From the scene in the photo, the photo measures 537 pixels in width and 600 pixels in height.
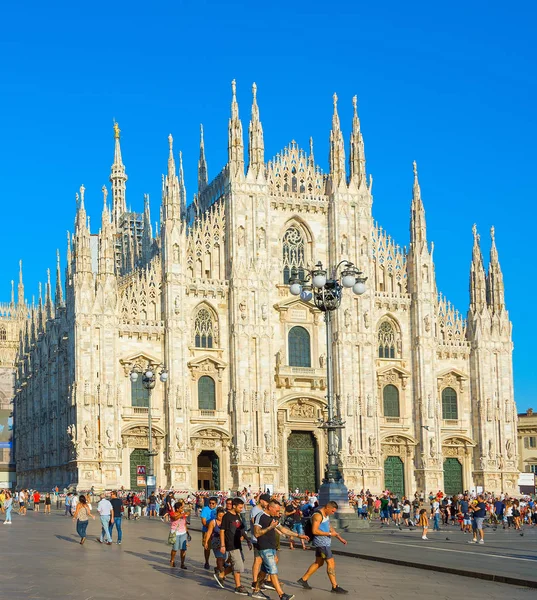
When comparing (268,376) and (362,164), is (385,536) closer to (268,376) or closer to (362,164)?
(268,376)

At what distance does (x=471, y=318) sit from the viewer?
6444 cm

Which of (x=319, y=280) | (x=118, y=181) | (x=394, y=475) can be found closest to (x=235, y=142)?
(x=394, y=475)

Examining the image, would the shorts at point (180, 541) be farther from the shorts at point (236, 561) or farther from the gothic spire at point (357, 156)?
the gothic spire at point (357, 156)

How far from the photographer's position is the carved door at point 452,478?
62.9 m

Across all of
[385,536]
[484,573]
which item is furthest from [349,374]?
[484,573]

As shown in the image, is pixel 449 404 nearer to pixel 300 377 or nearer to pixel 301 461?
pixel 301 461

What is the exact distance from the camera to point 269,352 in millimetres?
59031

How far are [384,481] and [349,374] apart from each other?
6.70 metres

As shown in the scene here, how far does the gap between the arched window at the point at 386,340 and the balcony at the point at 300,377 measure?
428 cm

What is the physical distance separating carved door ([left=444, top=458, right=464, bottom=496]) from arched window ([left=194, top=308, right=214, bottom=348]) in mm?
16458

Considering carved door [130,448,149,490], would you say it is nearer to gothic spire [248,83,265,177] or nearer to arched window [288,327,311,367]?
arched window [288,327,311,367]

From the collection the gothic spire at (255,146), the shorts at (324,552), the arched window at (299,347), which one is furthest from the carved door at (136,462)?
the shorts at (324,552)

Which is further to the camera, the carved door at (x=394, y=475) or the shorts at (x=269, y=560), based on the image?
the carved door at (x=394, y=475)

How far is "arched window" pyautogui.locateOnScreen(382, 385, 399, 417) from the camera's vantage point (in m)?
62.1
